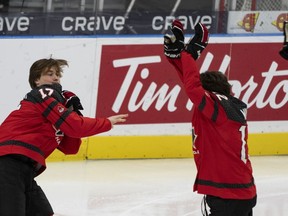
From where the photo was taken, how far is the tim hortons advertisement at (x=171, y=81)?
31.7 ft

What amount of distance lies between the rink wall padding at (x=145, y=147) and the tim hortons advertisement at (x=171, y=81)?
21cm

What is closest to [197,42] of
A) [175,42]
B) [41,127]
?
[175,42]

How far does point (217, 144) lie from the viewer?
4.61m

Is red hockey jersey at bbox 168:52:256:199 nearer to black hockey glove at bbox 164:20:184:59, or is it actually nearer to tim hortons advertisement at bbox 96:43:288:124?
black hockey glove at bbox 164:20:184:59

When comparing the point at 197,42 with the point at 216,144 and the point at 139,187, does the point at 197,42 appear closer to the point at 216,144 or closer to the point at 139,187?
the point at 216,144

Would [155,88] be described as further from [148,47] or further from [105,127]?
[105,127]

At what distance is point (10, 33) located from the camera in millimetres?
9328

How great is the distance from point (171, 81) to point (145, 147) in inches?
30.9

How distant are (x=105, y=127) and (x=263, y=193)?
348 cm

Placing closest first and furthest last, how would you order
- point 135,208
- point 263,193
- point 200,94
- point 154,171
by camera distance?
1. point 200,94
2. point 135,208
3. point 263,193
4. point 154,171

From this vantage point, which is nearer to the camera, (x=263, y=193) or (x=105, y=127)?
(x=105, y=127)

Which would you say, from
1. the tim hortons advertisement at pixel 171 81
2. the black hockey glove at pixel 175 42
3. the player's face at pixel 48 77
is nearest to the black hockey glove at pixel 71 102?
the player's face at pixel 48 77

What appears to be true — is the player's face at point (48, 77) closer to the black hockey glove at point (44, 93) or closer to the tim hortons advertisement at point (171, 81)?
the black hockey glove at point (44, 93)

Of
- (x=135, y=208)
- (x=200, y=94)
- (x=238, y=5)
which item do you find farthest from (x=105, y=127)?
(x=238, y=5)
